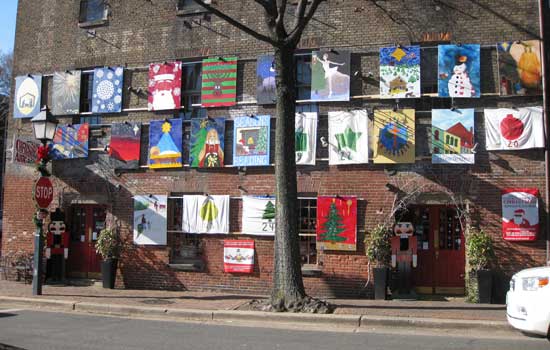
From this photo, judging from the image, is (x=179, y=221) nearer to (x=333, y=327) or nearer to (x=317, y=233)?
(x=317, y=233)

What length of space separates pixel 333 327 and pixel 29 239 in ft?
34.2

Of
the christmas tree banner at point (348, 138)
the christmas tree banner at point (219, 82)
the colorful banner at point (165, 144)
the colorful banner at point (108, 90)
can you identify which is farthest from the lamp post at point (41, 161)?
the christmas tree banner at point (348, 138)

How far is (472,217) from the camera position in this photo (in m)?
12.9

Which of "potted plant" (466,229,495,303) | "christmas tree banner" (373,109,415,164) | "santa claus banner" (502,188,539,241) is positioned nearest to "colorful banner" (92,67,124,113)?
"christmas tree banner" (373,109,415,164)

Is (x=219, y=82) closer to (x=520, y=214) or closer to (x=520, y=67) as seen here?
(x=520, y=67)

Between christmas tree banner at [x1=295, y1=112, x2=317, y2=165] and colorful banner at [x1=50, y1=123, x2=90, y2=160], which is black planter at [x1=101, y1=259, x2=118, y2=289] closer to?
colorful banner at [x1=50, y1=123, x2=90, y2=160]

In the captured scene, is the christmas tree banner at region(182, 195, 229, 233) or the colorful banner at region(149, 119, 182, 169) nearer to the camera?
the christmas tree banner at region(182, 195, 229, 233)

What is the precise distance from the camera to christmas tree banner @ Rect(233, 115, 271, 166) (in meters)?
14.3

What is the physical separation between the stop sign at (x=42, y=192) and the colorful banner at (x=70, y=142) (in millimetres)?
2037

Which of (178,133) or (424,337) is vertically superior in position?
(178,133)

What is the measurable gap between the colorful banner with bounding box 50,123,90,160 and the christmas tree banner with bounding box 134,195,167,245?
2.31 m

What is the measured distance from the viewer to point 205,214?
580 inches

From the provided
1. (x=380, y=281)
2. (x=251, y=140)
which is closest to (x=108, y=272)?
(x=251, y=140)

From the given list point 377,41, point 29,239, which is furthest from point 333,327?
point 29,239
